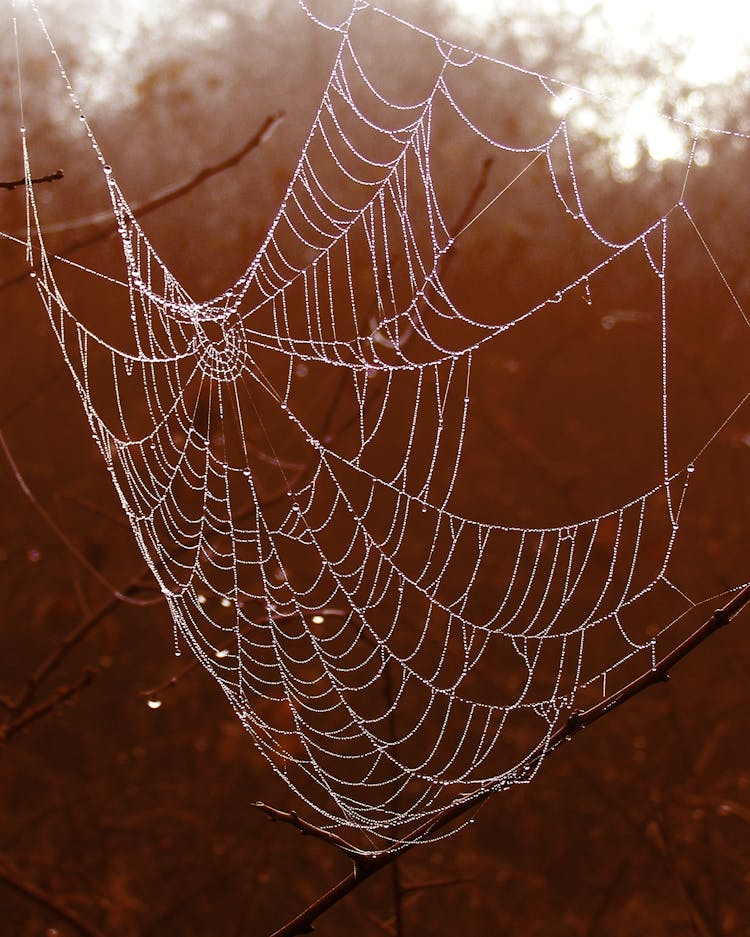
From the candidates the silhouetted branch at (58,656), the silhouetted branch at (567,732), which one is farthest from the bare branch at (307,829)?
the silhouetted branch at (58,656)

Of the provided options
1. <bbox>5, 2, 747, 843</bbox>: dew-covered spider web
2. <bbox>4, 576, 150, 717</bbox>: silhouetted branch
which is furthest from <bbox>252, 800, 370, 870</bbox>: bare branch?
<bbox>5, 2, 747, 843</bbox>: dew-covered spider web

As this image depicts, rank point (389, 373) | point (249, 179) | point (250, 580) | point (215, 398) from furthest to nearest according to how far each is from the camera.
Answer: point (249, 179)
point (250, 580)
point (215, 398)
point (389, 373)

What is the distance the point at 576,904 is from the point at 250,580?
2.48 m

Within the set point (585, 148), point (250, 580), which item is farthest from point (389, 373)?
point (585, 148)

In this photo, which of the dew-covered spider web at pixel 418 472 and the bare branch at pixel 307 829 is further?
the dew-covered spider web at pixel 418 472

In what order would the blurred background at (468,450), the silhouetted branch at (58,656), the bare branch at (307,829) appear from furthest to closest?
the blurred background at (468,450) → the silhouetted branch at (58,656) → the bare branch at (307,829)

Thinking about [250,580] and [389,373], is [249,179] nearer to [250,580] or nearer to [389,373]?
[250,580]

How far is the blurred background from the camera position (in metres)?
5.68

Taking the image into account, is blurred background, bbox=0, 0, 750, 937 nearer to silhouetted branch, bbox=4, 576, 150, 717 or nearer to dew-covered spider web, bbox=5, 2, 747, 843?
dew-covered spider web, bbox=5, 2, 747, 843

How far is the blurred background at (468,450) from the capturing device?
18.6ft

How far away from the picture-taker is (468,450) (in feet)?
23.4

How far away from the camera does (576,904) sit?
589cm

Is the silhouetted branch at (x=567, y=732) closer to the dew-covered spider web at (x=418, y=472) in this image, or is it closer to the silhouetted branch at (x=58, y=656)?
the silhouetted branch at (x=58, y=656)

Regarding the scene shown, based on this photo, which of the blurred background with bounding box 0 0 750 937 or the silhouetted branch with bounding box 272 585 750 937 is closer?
the silhouetted branch with bounding box 272 585 750 937
